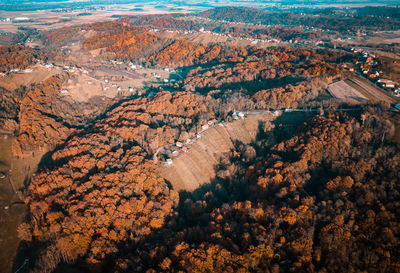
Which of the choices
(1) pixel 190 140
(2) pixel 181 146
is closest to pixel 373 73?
(1) pixel 190 140

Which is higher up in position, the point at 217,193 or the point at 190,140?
the point at 190,140

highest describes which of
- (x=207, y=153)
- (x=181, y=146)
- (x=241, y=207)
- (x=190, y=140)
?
(x=190, y=140)

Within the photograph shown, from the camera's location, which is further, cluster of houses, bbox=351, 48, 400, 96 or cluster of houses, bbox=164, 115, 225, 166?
cluster of houses, bbox=351, 48, 400, 96

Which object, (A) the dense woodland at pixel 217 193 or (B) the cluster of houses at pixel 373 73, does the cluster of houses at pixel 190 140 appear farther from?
(B) the cluster of houses at pixel 373 73

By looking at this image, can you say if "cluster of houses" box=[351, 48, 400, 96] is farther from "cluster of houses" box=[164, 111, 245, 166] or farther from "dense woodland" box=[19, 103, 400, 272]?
"cluster of houses" box=[164, 111, 245, 166]

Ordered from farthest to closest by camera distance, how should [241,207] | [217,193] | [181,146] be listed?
1. [181,146]
2. [217,193]
3. [241,207]

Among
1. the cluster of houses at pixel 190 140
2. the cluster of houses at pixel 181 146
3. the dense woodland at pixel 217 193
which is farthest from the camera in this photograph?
the cluster of houses at pixel 190 140

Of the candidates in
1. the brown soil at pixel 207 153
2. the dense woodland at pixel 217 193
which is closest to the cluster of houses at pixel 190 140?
the brown soil at pixel 207 153

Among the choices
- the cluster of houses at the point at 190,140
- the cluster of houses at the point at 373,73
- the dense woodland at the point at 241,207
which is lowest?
the dense woodland at the point at 241,207

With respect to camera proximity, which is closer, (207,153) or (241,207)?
(241,207)

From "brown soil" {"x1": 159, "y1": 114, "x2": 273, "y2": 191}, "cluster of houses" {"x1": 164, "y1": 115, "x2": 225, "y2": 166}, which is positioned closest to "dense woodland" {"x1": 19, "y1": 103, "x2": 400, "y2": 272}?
"brown soil" {"x1": 159, "y1": 114, "x2": 273, "y2": 191}

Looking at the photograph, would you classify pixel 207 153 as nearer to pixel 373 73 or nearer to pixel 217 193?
pixel 217 193

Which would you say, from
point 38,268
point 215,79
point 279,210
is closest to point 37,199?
point 38,268
